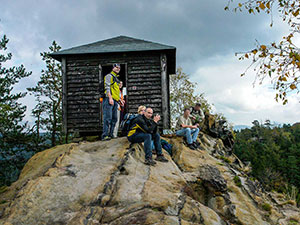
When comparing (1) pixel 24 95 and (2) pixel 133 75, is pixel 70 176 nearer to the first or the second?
(2) pixel 133 75

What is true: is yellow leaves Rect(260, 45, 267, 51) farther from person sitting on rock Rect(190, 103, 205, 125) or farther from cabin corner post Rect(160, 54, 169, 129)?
cabin corner post Rect(160, 54, 169, 129)

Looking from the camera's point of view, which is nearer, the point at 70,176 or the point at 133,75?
the point at 70,176

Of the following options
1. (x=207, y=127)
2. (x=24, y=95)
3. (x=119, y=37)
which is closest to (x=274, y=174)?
(x=207, y=127)

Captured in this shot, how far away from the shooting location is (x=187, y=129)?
7.86 metres

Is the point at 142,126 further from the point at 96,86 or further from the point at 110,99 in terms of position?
the point at 96,86

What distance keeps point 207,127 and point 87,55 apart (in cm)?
662

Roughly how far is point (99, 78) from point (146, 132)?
588 centimetres

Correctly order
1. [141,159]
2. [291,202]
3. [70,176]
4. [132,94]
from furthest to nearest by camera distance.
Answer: [132,94] < [291,202] < [141,159] < [70,176]

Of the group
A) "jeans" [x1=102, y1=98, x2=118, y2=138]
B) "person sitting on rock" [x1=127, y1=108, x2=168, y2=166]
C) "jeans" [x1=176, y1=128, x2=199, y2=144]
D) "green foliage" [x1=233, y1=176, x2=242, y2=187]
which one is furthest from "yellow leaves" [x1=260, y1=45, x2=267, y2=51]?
"jeans" [x1=102, y1=98, x2=118, y2=138]

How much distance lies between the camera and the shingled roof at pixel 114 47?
10.4 metres

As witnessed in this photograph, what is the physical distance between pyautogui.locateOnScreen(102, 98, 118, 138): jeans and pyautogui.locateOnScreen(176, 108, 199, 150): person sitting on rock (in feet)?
7.47

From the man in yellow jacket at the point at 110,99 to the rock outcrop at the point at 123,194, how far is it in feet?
2.46

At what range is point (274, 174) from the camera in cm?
3638

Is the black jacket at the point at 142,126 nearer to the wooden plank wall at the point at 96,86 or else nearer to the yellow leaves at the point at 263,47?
the yellow leaves at the point at 263,47
